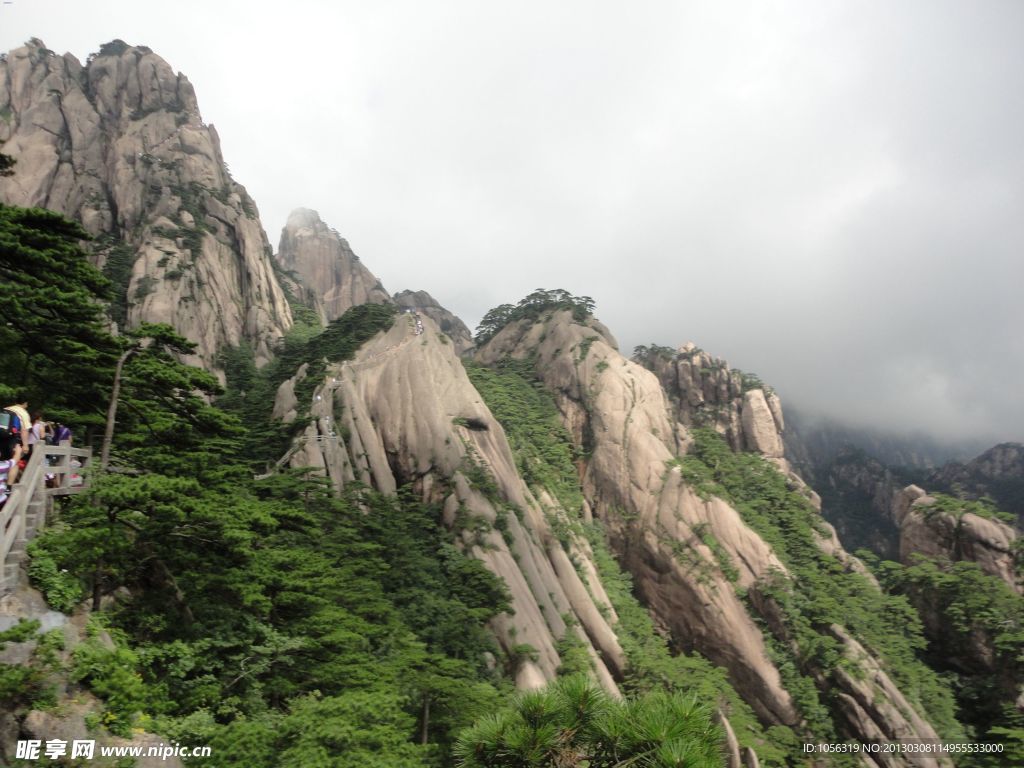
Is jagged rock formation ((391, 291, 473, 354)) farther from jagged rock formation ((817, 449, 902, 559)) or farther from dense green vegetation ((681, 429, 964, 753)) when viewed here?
jagged rock formation ((817, 449, 902, 559))

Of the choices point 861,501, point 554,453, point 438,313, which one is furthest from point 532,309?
point 861,501

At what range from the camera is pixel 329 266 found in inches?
3511

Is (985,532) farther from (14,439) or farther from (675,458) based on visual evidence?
(14,439)

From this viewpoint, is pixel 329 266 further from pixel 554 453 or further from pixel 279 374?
pixel 554 453

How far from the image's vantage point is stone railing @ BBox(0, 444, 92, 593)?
7539 millimetres

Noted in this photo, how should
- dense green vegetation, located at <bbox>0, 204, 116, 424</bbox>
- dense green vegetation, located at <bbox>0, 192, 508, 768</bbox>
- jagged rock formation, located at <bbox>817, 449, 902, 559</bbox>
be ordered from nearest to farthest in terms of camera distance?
dense green vegetation, located at <bbox>0, 192, 508, 768</bbox> < dense green vegetation, located at <bbox>0, 204, 116, 424</bbox> < jagged rock formation, located at <bbox>817, 449, 902, 559</bbox>

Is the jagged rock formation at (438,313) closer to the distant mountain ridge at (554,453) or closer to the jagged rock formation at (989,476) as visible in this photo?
the distant mountain ridge at (554,453)

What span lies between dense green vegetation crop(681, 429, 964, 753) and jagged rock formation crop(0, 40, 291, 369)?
1617 inches

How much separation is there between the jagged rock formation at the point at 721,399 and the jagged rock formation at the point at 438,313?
41.5 m

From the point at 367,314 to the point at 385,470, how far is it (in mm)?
15369

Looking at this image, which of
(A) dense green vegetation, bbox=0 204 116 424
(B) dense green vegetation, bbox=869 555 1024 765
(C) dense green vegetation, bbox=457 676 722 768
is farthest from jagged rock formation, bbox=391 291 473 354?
(C) dense green vegetation, bbox=457 676 722 768

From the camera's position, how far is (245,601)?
1046cm

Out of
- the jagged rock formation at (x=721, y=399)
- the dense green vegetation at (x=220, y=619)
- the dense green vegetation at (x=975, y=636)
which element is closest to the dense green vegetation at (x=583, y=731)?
the dense green vegetation at (x=220, y=619)

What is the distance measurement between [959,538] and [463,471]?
39514mm
